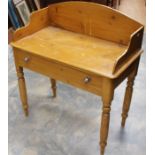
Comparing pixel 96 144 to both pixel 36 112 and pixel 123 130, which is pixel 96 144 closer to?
pixel 123 130

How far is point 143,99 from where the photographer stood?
2152 millimetres

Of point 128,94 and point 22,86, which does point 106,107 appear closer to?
point 128,94

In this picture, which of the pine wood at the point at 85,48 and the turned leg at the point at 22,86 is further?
the turned leg at the point at 22,86

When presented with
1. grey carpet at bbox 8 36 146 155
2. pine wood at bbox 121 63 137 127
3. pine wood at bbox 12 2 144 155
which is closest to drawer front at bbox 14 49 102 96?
pine wood at bbox 12 2 144 155

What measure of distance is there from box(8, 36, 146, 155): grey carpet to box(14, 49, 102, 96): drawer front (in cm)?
50

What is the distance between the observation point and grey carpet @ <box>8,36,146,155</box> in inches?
68.1

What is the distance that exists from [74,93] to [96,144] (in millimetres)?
583

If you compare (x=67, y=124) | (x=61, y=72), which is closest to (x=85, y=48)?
(x=61, y=72)

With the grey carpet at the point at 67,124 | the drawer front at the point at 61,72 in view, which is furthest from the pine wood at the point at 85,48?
the grey carpet at the point at 67,124

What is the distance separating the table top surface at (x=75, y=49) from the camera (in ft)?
4.50

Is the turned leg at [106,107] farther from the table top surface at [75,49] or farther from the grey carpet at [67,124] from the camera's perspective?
the grey carpet at [67,124]

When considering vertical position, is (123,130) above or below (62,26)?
below

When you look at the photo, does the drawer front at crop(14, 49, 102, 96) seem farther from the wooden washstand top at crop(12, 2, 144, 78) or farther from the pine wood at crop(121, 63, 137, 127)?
the pine wood at crop(121, 63, 137, 127)
